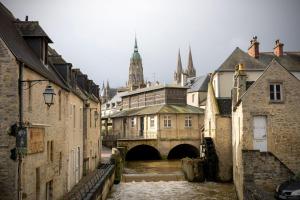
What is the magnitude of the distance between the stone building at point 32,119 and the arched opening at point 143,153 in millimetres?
26181

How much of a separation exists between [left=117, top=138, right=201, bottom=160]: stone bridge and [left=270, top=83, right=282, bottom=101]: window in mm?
23554

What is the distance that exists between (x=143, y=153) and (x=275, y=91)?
3034cm

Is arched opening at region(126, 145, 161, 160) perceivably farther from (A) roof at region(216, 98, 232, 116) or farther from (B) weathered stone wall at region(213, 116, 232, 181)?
(B) weathered stone wall at region(213, 116, 232, 181)

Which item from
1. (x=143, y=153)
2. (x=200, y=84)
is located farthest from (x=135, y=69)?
(x=143, y=153)

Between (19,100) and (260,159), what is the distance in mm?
10630

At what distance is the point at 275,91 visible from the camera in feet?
60.1

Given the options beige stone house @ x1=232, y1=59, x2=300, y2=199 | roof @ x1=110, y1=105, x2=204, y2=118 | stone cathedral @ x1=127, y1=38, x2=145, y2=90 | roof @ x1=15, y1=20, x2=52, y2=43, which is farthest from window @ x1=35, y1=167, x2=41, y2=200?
stone cathedral @ x1=127, y1=38, x2=145, y2=90

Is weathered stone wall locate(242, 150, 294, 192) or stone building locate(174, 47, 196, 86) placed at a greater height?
stone building locate(174, 47, 196, 86)

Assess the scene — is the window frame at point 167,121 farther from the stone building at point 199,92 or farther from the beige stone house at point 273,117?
the beige stone house at point 273,117

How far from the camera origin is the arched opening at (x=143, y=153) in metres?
45.6

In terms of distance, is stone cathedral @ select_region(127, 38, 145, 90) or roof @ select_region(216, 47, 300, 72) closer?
roof @ select_region(216, 47, 300, 72)

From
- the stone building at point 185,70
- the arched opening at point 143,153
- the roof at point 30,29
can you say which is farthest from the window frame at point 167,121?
the stone building at point 185,70

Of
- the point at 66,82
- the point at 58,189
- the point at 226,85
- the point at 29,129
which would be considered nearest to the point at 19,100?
the point at 29,129

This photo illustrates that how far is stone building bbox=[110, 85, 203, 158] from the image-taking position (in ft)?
139
